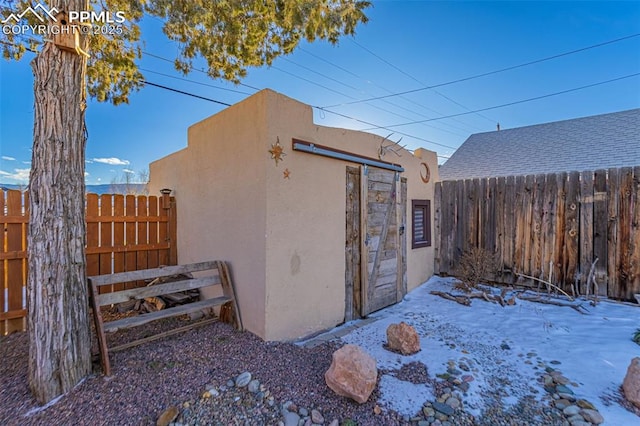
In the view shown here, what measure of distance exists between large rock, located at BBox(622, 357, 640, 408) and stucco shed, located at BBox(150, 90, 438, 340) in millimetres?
2546

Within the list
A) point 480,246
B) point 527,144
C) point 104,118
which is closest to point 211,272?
point 104,118

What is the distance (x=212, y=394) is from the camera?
2014mm

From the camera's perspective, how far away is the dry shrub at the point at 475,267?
A: 16.5ft

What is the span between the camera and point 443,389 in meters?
2.20

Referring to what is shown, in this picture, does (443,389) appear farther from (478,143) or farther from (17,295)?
(478,143)

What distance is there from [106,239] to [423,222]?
5575 millimetres

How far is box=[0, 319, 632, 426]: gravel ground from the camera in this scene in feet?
6.02

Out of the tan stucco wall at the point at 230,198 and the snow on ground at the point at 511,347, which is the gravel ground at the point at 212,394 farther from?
the tan stucco wall at the point at 230,198

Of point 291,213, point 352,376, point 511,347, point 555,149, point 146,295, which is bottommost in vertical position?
point 511,347

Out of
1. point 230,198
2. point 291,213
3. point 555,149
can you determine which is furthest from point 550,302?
point 555,149

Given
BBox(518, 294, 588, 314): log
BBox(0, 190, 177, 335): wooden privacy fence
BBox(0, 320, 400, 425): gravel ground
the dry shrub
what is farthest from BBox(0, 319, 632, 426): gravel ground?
the dry shrub

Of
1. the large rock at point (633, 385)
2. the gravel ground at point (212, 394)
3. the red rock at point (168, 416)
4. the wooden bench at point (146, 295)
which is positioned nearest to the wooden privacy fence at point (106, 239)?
the gravel ground at point (212, 394)

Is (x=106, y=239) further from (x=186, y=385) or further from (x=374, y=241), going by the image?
(x=374, y=241)

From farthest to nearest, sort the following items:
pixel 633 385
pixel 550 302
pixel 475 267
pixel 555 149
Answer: pixel 555 149, pixel 475 267, pixel 550 302, pixel 633 385
